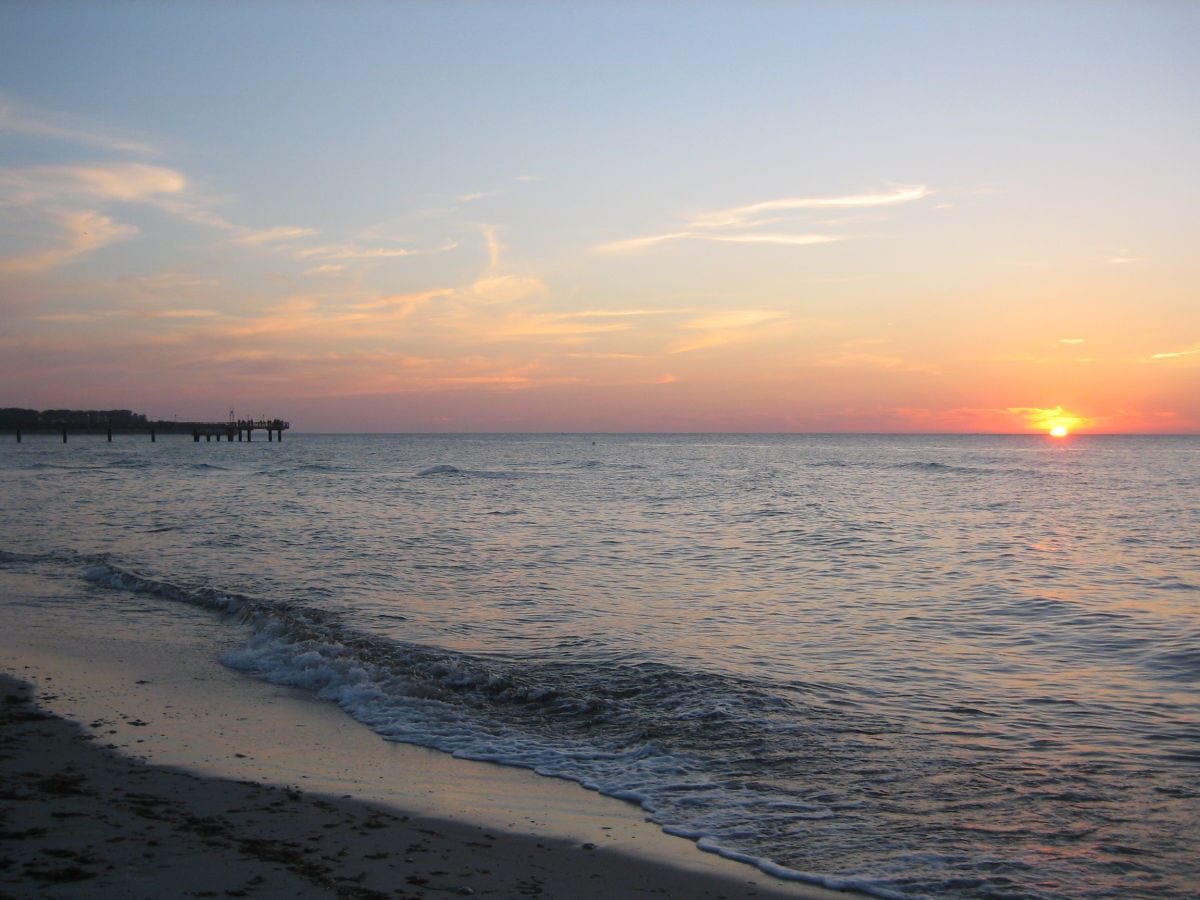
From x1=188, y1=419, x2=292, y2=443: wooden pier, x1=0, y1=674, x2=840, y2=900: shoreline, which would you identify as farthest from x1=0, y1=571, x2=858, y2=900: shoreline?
x1=188, y1=419, x2=292, y2=443: wooden pier

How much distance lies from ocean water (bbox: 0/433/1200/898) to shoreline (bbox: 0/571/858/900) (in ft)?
1.46

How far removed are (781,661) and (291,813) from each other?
702 centimetres

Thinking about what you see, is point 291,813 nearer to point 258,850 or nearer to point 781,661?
point 258,850

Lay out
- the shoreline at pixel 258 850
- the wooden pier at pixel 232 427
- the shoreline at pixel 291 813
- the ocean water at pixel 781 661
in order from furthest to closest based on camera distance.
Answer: the wooden pier at pixel 232 427, the ocean water at pixel 781 661, the shoreline at pixel 291 813, the shoreline at pixel 258 850

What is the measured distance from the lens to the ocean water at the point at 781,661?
674cm

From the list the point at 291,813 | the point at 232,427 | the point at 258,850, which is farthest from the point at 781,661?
the point at 232,427

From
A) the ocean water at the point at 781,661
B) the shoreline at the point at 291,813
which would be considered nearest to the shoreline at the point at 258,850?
the shoreline at the point at 291,813

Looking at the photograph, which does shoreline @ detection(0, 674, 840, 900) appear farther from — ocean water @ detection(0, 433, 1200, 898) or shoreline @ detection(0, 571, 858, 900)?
ocean water @ detection(0, 433, 1200, 898)

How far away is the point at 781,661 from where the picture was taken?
464 inches

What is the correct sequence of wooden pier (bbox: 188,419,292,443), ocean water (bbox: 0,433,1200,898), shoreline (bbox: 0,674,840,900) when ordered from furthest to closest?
wooden pier (bbox: 188,419,292,443), ocean water (bbox: 0,433,1200,898), shoreline (bbox: 0,674,840,900)

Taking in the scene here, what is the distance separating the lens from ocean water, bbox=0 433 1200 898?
6742mm

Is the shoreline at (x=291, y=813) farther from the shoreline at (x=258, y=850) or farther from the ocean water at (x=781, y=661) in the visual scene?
the ocean water at (x=781, y=661)

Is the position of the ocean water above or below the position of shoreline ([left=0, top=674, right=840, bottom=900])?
below

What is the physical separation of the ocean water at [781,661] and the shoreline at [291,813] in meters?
0.45
